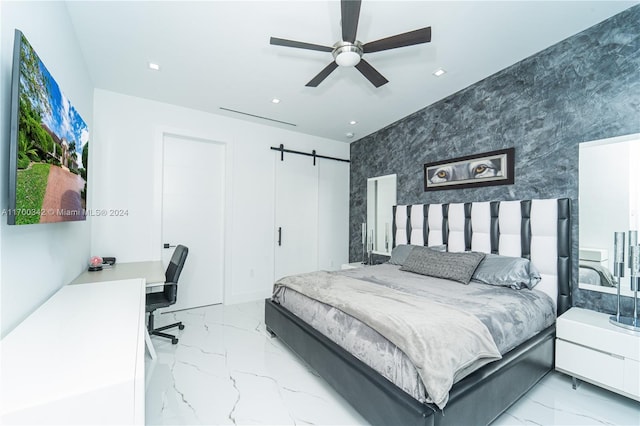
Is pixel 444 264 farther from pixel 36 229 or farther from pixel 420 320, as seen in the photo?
pixel 36 229

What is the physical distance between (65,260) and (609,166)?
174 inches

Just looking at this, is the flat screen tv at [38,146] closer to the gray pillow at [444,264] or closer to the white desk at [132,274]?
the white desk at [132,274]

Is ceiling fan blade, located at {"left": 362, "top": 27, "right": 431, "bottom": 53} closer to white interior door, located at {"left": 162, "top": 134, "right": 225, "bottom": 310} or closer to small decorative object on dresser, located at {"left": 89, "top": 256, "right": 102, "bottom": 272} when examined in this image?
white interior door, located at {"left": 162, "top": 134, "right": 225, "bottom": 310}

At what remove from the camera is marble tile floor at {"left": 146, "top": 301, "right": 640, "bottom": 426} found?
5.94 feet

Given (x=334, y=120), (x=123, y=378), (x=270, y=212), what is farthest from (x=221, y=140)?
(x=123, y=378)

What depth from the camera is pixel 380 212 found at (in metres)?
4.68

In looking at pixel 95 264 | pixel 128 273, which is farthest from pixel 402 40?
pixel 95 264

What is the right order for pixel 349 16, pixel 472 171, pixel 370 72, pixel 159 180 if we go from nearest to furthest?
1. pixel 349 16
2. pixel 370 72
3. pixel 472 171
4. pixel 159 180

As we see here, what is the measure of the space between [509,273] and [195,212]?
3.80 metres

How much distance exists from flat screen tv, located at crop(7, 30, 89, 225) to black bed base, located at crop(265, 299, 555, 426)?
1.85 metres

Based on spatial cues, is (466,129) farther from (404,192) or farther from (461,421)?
(461,421)

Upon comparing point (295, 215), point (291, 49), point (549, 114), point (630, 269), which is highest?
point (291, 49)

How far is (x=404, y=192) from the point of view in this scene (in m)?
4.21

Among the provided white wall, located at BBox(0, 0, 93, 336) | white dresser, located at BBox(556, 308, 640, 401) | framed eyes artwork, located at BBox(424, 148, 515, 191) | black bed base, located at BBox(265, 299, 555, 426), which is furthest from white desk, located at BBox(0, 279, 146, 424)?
framed eyes artwork, located at BBox(424, 148, 515, 191)
